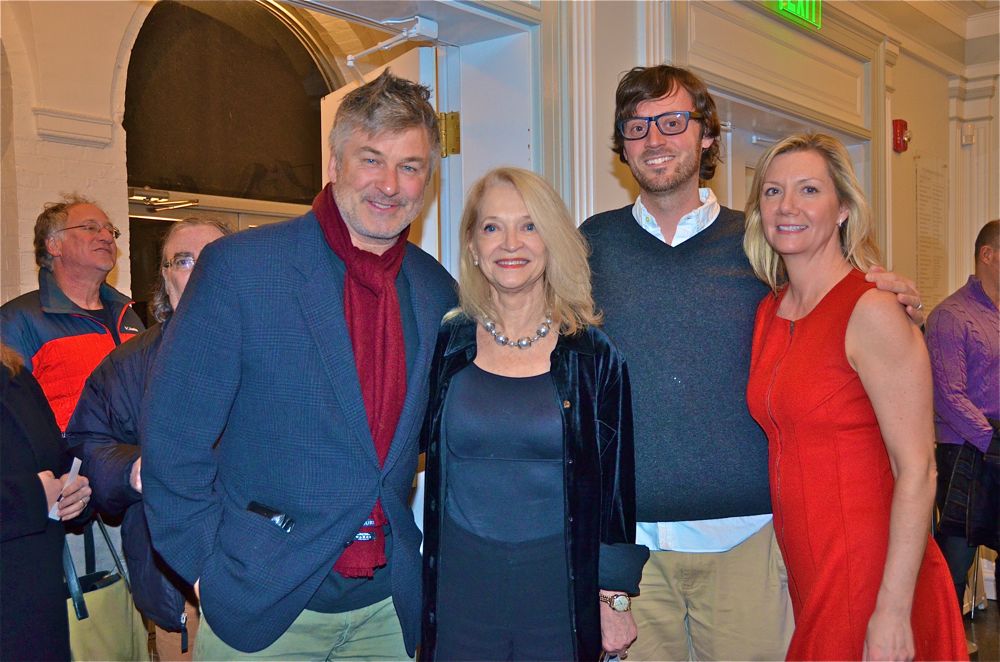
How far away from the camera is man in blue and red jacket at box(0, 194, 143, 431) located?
3.78 metres

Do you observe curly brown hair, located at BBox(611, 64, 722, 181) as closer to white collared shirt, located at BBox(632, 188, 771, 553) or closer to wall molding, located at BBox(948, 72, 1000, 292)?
white collared shirt, located at BBox(632, 188, 771, 553)

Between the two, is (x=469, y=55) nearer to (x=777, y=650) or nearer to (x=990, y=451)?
(x=777, y=650)

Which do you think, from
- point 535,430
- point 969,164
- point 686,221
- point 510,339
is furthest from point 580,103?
point 969,164

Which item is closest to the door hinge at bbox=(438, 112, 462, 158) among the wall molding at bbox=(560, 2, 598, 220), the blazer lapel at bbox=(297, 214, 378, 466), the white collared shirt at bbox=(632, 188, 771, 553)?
the wall molding at bbox=(560, 2, 598, 220)

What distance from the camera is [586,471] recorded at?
2072mm

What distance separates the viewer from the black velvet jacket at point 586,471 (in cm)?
206

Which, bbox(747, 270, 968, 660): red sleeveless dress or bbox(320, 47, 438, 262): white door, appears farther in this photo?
bbox(320, 47, 438, 262): white door

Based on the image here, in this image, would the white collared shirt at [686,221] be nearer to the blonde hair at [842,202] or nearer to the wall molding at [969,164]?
the blonde hair at [842,202]

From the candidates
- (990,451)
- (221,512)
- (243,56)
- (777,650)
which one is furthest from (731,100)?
(243,56)

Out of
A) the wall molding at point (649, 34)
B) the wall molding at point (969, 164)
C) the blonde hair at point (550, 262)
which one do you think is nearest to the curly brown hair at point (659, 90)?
the blonde hair at point (550, 262)

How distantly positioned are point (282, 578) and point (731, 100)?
3262 millimetres

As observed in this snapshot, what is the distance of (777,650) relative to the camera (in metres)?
2.27

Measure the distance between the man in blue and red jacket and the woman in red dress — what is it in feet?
9.51

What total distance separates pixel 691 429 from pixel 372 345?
0.84 metres
